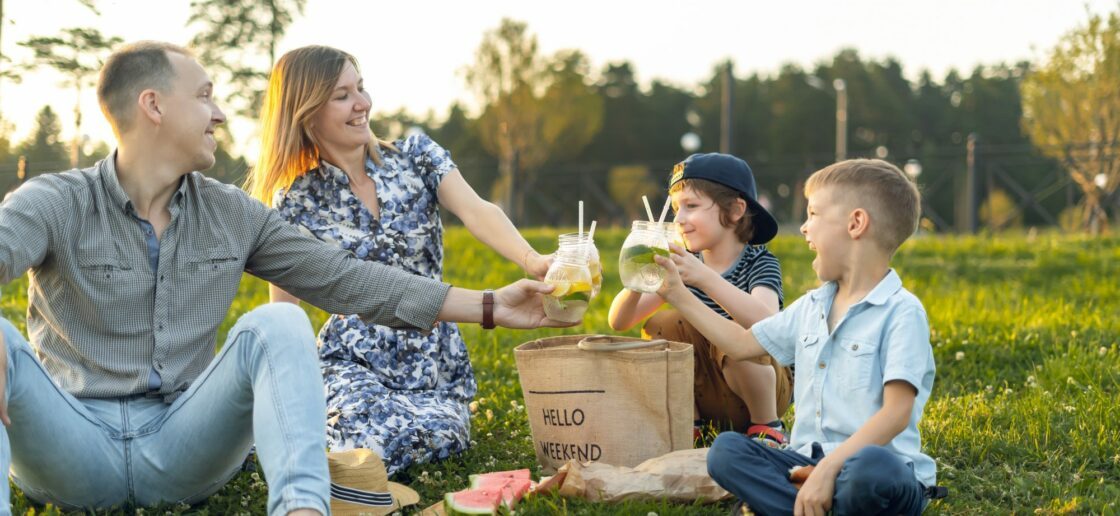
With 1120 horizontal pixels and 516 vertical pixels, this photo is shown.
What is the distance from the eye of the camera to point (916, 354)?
3.00m

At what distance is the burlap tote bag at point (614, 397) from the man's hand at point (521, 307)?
13cm

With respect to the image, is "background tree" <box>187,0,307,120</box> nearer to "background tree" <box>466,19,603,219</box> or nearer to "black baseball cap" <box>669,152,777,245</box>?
"black baseball cap" <box>669,152,777,245</box>

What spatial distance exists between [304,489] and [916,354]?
1.59 metres

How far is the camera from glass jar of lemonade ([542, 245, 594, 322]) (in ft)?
11.3

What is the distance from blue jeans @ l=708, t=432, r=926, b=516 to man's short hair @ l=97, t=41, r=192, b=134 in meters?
1.88

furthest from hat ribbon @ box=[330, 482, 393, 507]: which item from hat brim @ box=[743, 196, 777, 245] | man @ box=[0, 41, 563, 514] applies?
hat brim @ box=[743, 196, 777, 245]

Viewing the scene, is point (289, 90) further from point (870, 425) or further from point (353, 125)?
point (870, 425)

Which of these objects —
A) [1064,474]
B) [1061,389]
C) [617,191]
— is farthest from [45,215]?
[617,191]

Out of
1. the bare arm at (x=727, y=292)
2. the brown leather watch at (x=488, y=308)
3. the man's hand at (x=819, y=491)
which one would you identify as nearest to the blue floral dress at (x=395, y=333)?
the brown leather watch at (x=488, y=308)

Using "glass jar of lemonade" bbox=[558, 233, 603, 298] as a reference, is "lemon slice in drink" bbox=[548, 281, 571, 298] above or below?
below

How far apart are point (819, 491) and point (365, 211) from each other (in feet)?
6.72

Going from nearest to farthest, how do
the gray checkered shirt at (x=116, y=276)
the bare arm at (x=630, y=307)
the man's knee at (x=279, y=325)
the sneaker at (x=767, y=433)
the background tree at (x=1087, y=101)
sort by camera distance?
the man's knee at (x=279, y=325), the gray checkered shirt at (x=116, y=276), the bare arm at (x=630, y=307), the sneaker at (x=767, y=433), the background tree at (x=1087, y=101)

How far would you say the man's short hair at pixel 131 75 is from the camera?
3.22 metres

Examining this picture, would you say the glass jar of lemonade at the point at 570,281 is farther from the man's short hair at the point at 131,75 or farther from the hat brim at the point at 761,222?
the man's short hair at the point at 131,75
